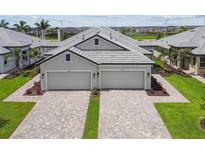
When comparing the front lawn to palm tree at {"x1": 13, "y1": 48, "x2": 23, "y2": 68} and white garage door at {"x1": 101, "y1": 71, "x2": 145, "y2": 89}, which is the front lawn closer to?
white garage door at {"x1": 101, "y1": 71, "x2": 145, "y2": 89}

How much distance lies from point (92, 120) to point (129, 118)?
2.00 m

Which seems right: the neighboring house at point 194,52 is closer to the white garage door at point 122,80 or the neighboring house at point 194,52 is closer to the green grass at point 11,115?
the white garage door at point 122,80

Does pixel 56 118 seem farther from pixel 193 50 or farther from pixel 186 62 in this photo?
pixel 186 62

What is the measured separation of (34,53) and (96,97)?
57.9ft

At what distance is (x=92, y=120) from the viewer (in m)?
14.2

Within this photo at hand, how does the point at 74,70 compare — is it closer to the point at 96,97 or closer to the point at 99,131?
the point at 96,97

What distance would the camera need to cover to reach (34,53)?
34406 millimetres

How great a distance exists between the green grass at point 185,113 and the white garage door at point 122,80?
3.29 meters

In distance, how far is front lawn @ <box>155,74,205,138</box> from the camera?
40.5 feet

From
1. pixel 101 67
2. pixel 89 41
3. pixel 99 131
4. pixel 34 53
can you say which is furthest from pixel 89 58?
pixel 34 53

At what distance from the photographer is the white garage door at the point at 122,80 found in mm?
22000

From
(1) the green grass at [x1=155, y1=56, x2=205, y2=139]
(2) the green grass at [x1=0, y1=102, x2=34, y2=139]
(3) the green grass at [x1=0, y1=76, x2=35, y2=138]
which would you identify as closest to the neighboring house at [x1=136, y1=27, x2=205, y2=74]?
(1) the green grass at [x1=155, y1=56, x2=205, y2=139]

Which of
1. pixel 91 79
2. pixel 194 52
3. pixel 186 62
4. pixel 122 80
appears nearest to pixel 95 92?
pixel 91 79

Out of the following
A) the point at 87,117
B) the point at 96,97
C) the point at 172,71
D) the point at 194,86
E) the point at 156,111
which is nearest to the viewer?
the point at 87,117
